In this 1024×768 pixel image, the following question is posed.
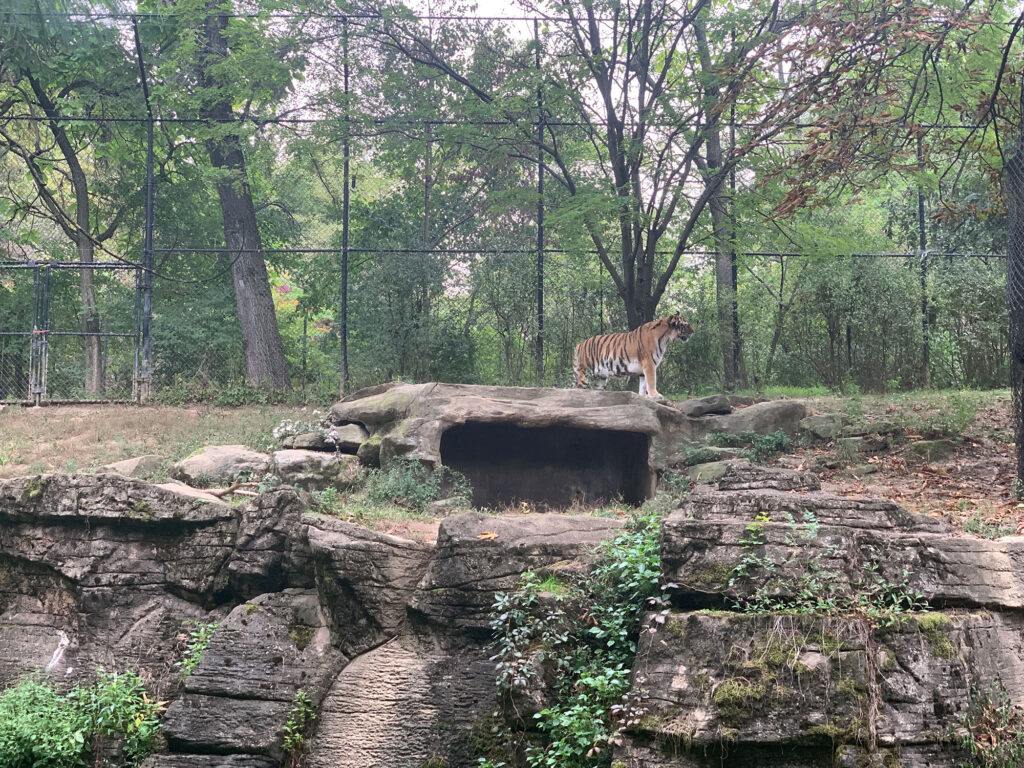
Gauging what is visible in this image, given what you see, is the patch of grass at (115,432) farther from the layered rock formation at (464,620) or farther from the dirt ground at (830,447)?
the layered rock formation at (464,620)

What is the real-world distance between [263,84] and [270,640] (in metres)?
10.0

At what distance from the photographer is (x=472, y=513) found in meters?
7.23

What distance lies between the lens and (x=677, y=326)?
41.6 feet

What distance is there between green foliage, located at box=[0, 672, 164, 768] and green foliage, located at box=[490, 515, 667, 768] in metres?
2.76

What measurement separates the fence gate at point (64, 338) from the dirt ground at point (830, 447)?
914 mm

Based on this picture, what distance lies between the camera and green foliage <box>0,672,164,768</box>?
21.8 feet

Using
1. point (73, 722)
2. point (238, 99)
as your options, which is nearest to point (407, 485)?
point (73, 722)

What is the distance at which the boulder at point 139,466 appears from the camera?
32.1 feet

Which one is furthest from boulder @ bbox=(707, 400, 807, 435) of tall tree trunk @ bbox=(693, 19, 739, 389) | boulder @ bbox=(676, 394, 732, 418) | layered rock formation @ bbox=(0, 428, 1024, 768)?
layered rock formation @ bbox=(0, 428, 1024, 768)

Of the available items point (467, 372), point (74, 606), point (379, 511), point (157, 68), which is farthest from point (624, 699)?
point (157, 68)

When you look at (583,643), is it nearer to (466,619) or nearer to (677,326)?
(466,619)

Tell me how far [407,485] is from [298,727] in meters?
3.38

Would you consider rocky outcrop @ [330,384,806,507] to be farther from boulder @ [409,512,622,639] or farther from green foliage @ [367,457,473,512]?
boulder @ [409,512,622,639]

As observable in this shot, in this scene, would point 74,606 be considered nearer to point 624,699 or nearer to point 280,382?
point 624,699
